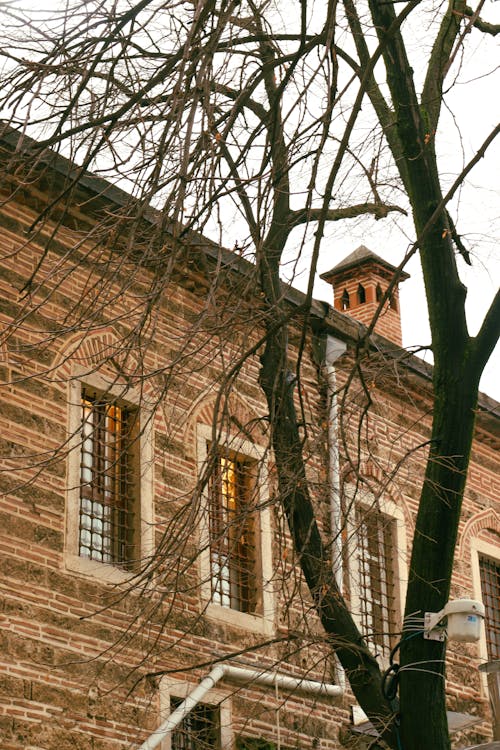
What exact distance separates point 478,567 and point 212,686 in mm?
5192

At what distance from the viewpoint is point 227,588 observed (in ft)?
42.9

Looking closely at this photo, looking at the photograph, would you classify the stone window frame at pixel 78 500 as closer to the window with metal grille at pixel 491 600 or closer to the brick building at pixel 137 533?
the brick building at pixel 137 533

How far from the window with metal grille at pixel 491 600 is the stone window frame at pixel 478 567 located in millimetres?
98

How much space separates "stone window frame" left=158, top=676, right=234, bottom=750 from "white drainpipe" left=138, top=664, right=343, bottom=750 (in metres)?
0.15

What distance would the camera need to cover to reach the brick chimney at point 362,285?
18359mm

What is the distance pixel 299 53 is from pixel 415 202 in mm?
2327

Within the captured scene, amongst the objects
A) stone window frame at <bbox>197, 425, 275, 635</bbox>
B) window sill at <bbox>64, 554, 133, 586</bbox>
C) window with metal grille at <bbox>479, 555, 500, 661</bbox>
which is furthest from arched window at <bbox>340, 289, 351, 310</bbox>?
window sill at <bbox>64, 554, 133, 586</bbox>

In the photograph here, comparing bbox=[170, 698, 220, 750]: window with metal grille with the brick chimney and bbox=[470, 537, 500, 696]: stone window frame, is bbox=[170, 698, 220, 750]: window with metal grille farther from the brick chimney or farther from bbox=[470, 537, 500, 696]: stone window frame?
the brick chimney

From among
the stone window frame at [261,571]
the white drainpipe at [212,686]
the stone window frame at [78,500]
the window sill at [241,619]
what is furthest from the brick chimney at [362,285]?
the stone window frame at [78,500]

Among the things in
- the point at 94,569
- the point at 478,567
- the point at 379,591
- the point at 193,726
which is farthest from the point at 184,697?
the point at 478,567

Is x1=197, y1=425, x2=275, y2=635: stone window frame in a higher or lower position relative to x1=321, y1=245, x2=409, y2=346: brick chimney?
lower

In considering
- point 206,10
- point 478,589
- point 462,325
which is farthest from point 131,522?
point 206,10

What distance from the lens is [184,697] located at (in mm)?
11867

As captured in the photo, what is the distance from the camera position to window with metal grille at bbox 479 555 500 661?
A: 1619cm
